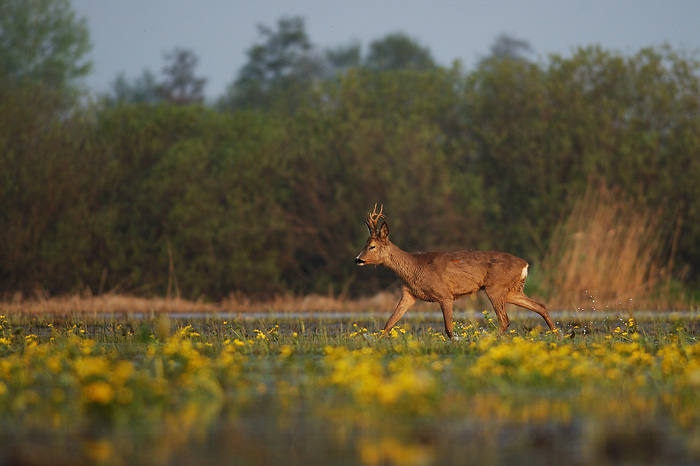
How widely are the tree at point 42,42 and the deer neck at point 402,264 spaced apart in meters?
38.8

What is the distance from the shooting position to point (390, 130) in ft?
93.9

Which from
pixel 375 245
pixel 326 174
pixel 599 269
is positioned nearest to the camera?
pixel 375 245

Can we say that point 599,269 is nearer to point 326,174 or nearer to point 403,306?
point 326,174

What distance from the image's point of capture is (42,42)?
179 ft

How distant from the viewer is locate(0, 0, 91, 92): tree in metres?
52.7

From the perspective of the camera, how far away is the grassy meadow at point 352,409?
6398 millimetres

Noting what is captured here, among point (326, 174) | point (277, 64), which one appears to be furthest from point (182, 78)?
point (326, 174)

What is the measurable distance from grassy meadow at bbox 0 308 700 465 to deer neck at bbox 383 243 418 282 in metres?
3.80

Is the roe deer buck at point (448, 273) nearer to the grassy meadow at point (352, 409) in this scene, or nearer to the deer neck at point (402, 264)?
the deer neck at point (402, 264)

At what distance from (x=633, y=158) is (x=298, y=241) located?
868 cm

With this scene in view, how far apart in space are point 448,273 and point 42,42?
43.3m

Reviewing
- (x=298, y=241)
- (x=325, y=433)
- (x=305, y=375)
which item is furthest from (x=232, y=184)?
(x=325, y=433)

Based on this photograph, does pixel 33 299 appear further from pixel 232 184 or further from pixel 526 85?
pixel 526 85

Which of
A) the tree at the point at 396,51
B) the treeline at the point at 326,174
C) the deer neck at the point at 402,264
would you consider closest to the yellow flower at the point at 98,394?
the deer neck at the point at 402,264
